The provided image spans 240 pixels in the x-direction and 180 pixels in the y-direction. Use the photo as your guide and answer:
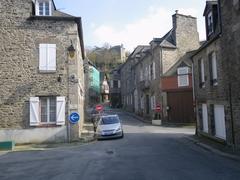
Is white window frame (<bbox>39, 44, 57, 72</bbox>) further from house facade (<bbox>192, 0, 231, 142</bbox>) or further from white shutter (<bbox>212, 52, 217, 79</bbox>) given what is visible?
white shutter (<bbox>212, 52, 217, 79</bbox>)

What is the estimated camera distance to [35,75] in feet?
56.0

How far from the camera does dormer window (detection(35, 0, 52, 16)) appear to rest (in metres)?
17.8

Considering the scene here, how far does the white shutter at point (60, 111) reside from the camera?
55.6 feet

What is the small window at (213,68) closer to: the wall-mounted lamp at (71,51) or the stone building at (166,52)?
the wall-mounted lamp at (71,51)

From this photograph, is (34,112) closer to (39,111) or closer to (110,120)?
(39,111)

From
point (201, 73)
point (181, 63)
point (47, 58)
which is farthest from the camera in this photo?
point (181, 63)

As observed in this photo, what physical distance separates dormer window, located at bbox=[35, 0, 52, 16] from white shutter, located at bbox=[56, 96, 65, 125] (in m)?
5.28

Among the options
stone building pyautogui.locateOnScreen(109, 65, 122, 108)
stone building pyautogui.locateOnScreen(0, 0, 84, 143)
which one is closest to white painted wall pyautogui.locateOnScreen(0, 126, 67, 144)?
stone building pyautogui.locateOnScreen(0, 0, 84, 143)

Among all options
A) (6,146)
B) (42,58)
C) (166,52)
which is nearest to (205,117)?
(42,58)

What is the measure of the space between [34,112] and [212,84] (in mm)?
9995

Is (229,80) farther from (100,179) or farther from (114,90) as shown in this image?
(114,90)

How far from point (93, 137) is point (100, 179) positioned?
10.9 metres

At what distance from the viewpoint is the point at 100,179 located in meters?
7.84

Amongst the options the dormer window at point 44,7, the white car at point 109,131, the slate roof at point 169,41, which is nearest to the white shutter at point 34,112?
the white car at point 109,131
